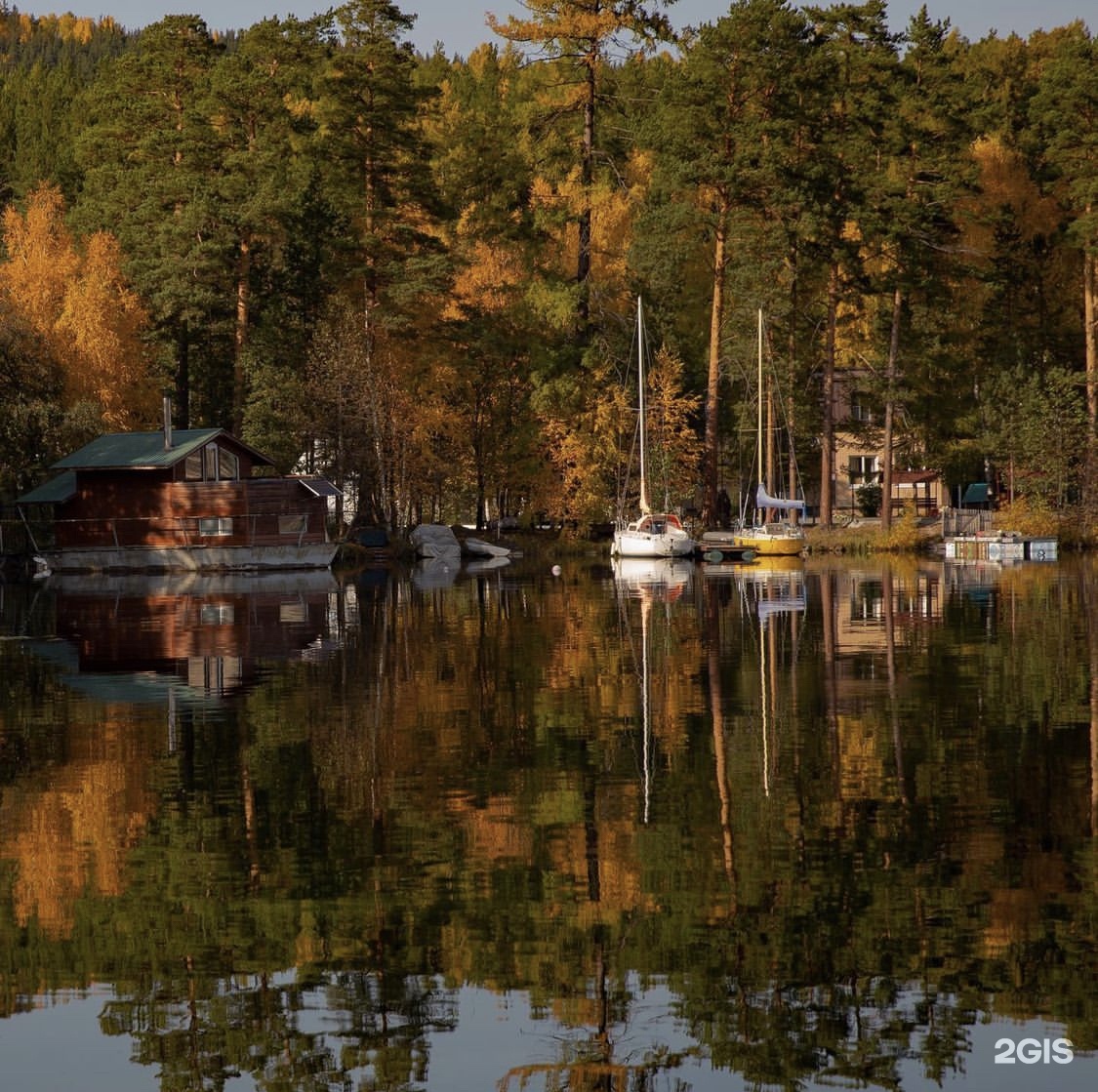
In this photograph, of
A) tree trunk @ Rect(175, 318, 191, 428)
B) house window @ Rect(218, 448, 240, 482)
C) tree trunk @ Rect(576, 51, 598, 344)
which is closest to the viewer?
house window @ Rect(218, 448, 240, 482)

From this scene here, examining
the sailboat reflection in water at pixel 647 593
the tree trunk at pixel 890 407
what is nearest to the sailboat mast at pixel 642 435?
the sailboat reflection in water at pixel 647 593

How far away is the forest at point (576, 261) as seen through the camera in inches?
2918

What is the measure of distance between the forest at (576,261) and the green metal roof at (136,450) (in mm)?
2999

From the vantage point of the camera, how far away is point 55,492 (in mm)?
66125

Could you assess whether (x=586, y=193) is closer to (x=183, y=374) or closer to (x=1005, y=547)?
(x=183, y=374)

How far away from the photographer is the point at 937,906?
11.1 meters

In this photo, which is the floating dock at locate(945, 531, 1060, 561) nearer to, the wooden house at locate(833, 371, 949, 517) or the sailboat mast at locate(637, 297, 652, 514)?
the sailboat mast at locate(637, 297, 652, 514)

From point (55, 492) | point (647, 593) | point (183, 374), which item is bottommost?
point (647, 593)

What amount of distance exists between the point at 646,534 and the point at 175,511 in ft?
61.8

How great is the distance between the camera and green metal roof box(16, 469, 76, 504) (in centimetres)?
6562

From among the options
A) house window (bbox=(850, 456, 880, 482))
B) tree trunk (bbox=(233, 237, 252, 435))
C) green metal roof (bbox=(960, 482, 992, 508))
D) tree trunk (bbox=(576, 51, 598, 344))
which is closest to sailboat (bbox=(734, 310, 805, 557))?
tree trunk (bbox=(576, 51, 598, 344))

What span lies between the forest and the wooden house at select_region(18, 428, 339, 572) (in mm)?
4031

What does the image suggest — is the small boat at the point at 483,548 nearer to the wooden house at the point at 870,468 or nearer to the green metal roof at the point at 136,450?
the green metal roof at the point at 136,450

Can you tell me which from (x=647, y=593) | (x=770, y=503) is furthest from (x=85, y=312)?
(x=647, y=593)
